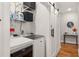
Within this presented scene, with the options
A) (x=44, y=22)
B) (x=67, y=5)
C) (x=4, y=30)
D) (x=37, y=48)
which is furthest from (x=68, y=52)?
(x=4, y=30)

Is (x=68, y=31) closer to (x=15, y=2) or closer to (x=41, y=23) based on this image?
(x=41, y=23)

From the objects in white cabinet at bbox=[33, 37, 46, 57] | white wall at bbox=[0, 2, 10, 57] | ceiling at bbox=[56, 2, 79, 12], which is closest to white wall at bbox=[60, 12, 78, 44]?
ceiling at bbox=[56, 2, 79, 12]

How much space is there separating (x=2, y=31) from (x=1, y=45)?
130 millimetres

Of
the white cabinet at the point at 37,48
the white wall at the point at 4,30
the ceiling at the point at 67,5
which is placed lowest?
the white cabinet at the point at 37,48

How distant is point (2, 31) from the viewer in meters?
0.94

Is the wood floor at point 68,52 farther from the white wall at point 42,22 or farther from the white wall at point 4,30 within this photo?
the white wall at point 4,30

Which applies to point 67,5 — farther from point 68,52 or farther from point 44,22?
point 44,22

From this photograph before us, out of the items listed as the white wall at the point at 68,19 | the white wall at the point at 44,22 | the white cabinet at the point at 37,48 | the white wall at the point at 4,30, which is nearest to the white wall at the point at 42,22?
the white wall at the point at 44,22

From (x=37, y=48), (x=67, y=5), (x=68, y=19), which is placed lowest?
(x=37, y=48)

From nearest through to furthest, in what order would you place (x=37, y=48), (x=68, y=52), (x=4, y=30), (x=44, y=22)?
(x=4, y=30) → (x=37, y=48) → (x=44, y=22) → (x=68, y=52)

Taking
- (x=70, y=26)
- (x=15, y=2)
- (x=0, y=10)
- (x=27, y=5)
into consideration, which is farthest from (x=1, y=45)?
(x=70, y=26)

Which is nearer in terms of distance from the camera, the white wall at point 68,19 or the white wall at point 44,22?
the white wall at point 44,22

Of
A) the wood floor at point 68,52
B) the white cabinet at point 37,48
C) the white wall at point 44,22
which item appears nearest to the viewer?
the white cabinet at point 37,48

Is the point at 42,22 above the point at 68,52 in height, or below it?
above
